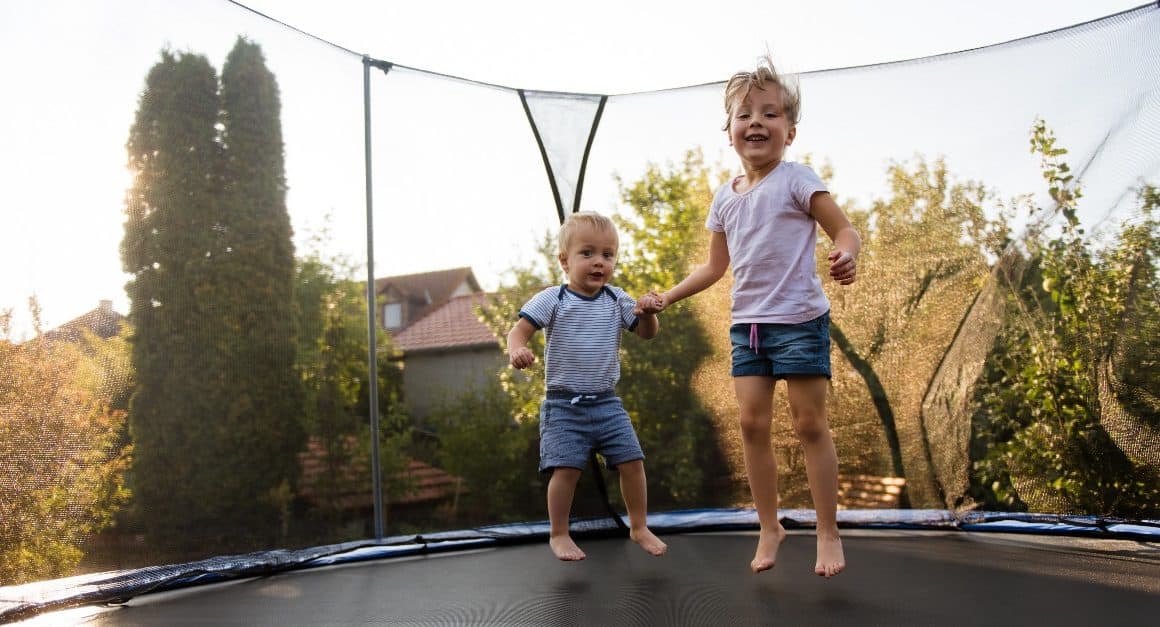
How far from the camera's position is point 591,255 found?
6.12ft

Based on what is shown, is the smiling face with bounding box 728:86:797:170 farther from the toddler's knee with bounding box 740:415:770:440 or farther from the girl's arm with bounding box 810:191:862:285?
the toddler's knee with bounding box 740:415:770:440

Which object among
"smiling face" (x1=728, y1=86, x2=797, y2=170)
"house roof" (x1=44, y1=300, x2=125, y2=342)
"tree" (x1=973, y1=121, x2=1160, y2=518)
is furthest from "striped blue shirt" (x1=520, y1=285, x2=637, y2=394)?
"tree" (x1=973, y1=121, x2=1160, y2=518)

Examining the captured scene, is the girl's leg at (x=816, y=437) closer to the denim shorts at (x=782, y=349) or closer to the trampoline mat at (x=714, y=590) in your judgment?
the denim shorts at (x=782, y=349)

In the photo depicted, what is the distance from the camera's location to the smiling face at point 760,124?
1.59 meters

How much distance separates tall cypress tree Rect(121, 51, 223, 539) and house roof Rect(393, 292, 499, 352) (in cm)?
73

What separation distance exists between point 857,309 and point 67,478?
187cm

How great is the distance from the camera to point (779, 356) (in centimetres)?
152

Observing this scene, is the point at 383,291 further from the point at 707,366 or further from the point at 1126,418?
the point at 1126,418

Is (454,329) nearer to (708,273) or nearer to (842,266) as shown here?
(708,273)

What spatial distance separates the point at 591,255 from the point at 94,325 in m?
1.01

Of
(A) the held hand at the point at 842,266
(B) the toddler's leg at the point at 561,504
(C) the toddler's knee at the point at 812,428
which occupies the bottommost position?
(B) the toddler's leg at the point at 561,504

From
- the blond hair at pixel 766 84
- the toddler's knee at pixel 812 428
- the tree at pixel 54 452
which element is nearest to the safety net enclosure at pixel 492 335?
the tree at pixel 54 452

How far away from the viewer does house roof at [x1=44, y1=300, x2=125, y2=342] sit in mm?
1674

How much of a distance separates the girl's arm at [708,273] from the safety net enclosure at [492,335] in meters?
0.54
